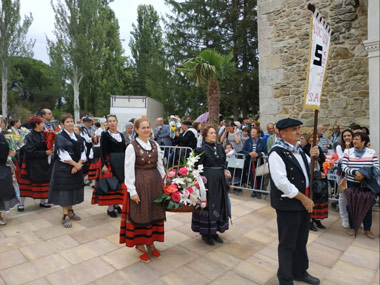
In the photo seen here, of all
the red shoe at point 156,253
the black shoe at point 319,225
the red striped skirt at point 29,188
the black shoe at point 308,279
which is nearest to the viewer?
the black shoe at point 308,279

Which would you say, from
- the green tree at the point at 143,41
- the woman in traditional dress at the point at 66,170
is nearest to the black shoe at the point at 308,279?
the woman in traditional dress at the point at 66,170

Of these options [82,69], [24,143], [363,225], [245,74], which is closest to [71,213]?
[24,143]

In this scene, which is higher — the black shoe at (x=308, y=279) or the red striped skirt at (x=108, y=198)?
the red striped skirt at (x=108, y=198)

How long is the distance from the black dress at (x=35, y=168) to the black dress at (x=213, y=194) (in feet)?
11.0

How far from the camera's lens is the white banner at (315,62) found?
328cm

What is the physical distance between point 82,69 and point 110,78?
353cm

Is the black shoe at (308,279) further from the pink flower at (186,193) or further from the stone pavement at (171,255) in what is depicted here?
the pink flower at (186,193)

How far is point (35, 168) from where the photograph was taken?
5258mm

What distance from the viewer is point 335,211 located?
5.66 m

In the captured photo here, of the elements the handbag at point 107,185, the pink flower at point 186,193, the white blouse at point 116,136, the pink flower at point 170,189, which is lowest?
the handbag at point 107,185

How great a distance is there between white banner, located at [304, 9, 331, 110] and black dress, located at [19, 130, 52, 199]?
16.0 feet

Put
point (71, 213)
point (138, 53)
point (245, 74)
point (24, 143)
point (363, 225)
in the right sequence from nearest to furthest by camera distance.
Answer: point (363, 225)
point (71, 213)
point (24, 143)
point (245, 74)
point (138, 53)

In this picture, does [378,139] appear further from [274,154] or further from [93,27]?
[93,27]

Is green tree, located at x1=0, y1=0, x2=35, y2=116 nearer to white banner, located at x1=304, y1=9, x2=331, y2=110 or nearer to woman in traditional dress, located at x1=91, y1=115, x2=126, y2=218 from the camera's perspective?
woman in traditional dress, located at x1=91, y1=115, x2=126, y2=218
